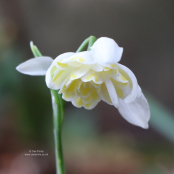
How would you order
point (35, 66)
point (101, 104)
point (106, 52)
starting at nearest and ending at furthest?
1. point (106, 52)
2. point (35, 66)
3. point (101, 104)

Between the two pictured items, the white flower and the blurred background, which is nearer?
the white flower

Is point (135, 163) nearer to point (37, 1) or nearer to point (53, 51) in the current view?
point (53, 51)

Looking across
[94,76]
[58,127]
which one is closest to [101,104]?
[58,127]

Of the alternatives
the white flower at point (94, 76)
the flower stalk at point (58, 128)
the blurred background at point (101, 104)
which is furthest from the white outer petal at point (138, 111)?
the blurred background at point (101, 104)

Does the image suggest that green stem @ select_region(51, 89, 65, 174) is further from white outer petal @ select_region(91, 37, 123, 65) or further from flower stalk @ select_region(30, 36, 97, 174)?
white outer petal @ select_region(91, 37, 123, 65)

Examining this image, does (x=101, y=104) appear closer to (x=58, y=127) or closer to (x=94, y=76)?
(x=58, y=127)

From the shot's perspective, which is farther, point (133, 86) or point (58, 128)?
point (58, 128)

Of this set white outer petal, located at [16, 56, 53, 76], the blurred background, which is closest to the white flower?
white outer petal, located at [16, 56, 53, 76]
